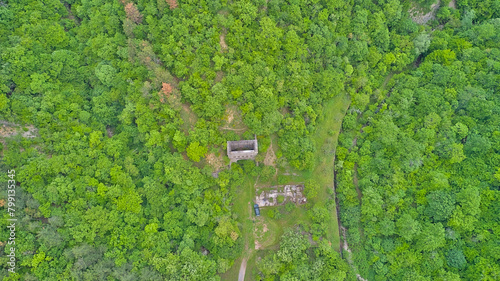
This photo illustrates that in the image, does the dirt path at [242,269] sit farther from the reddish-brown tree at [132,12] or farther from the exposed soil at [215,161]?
the reddish-brown tree at [132,12]

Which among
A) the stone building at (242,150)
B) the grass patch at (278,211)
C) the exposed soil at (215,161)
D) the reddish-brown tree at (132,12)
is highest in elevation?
the reddish-brown tree at (132,12)

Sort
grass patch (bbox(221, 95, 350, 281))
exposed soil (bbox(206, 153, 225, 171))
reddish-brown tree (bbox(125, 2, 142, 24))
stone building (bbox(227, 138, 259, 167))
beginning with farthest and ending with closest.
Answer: grass patch (bbox(221, 95, 350, 281))
reddish-brown tree (bbox(125, 2, 142, 24))
exposed soil (bbox(206, 153, 225, 171))
stone building (bbox(227, 138, 259, 167))

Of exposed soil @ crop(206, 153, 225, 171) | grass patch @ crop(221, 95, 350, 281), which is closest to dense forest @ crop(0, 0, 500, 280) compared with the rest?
exposed soil @ crop(206, 153, 225, 171)

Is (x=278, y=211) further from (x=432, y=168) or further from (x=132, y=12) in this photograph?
(x=132, y=12)

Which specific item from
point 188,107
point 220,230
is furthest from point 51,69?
point 220,230

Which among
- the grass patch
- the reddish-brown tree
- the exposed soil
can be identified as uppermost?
the reddish-brown tree

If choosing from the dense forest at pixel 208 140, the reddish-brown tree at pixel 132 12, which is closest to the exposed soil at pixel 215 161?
the dense forest at pixel 208 140

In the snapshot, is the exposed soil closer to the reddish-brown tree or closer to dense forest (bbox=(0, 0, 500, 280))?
dense forest (bbox=(0, 0, 500, 280))

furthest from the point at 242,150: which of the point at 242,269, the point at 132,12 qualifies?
the point at 132,12
